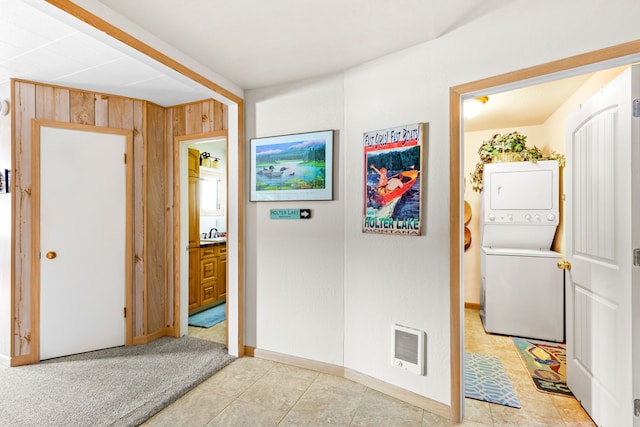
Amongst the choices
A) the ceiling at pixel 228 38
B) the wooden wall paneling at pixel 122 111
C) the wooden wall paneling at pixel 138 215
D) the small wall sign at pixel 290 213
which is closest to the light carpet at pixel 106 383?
the wooden wall paneling at pixel 138 215

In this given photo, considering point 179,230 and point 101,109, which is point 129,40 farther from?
point 179,230

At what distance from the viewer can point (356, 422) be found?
1940 millimetres

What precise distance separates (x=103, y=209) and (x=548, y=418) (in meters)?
3.94

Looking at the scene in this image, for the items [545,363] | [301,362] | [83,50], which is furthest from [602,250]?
[83,50]

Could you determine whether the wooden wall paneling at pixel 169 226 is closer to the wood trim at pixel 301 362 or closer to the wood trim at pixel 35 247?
the wood trim at pixel 35 247

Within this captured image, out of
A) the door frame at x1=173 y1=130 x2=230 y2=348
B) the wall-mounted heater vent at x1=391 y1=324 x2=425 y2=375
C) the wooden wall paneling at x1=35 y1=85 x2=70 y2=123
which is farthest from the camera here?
the door frame at x1=173 y1=130 x2=230 y2=348

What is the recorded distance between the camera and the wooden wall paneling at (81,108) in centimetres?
293

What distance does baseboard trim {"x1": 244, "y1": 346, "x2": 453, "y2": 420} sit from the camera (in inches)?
79.4

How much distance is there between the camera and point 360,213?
2.42 meters

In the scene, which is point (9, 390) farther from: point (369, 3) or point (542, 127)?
point (542, 127)

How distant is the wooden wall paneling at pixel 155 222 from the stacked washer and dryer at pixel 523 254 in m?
3.55

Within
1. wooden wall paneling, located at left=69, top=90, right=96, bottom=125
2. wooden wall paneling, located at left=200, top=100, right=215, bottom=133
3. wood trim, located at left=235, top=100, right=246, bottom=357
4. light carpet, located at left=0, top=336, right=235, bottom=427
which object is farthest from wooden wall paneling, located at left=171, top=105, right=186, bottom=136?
light carpet, located at left=0, top=336, right=235, bottom=427

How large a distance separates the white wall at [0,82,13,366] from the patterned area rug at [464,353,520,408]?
12.4 ft

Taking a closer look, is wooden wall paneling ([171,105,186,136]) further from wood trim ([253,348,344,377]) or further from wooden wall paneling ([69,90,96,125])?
wood trim ([253,348,344,377])
